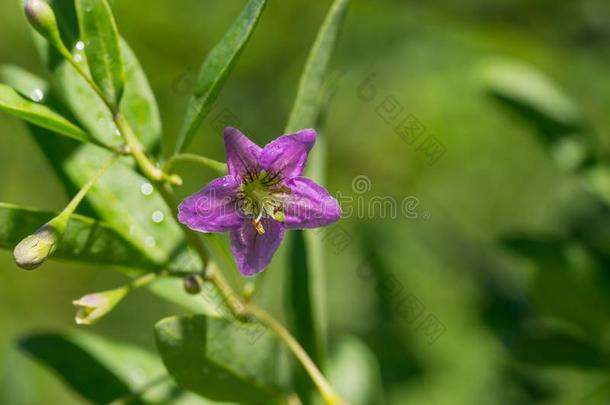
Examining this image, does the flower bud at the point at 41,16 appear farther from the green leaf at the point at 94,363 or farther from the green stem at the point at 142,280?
the green leaf at the point at 94,363

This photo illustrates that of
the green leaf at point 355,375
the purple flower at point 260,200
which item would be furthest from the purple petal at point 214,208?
the green leaf at point 355,375

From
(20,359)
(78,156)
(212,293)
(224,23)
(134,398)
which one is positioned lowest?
(20,359)

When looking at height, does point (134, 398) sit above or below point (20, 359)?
above

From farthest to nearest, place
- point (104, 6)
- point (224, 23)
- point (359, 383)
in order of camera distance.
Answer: point (224, 23), point (359, 383), point (104, 6)

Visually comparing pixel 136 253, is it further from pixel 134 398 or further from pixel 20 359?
pixel 20 359

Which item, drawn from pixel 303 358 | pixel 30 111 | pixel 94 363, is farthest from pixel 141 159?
pixel 94 363

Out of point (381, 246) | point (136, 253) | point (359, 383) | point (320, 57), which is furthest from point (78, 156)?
point (381, 246)

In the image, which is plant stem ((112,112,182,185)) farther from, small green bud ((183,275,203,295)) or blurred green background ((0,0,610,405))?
blurred green background ((0,0,610,405))
